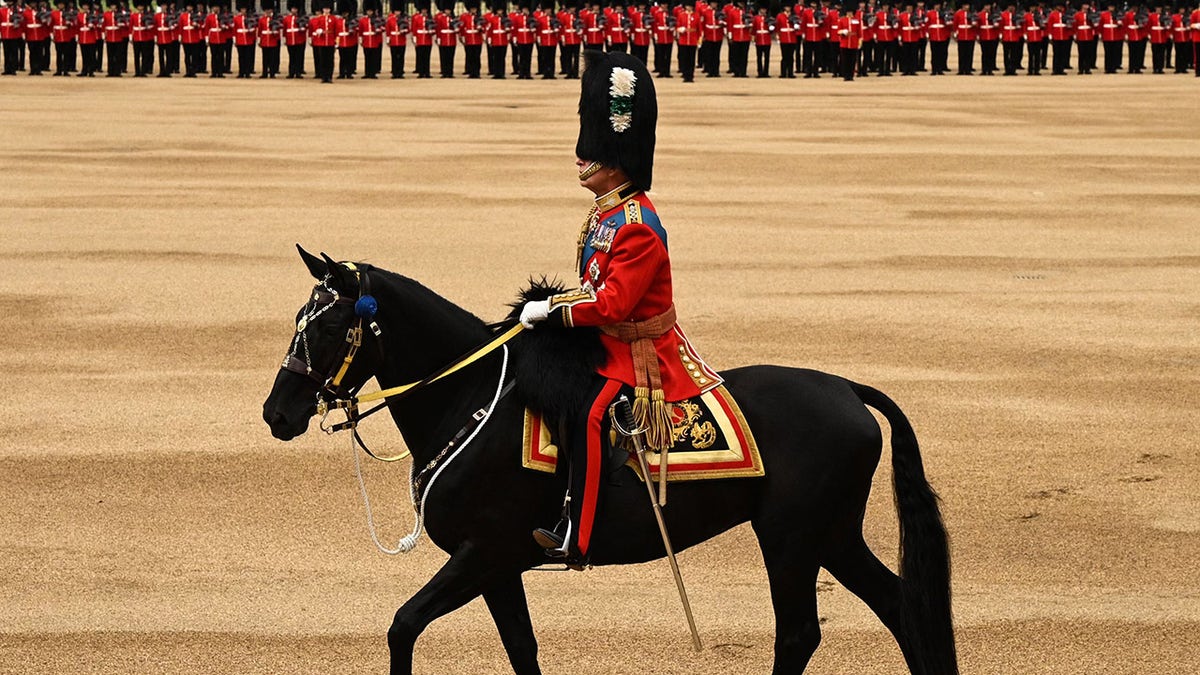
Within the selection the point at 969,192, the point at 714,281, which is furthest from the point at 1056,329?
the point at 969,192

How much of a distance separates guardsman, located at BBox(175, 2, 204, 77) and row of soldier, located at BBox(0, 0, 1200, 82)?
21mm

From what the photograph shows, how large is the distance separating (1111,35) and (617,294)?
30.4 m

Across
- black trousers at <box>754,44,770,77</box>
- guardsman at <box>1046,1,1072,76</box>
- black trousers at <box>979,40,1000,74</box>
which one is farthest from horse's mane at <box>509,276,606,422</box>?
black trousers at <box>979,40,1000,74</box>

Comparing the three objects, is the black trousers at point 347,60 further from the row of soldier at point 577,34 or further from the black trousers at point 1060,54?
the black trousers at point 1060,54

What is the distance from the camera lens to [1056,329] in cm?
1105

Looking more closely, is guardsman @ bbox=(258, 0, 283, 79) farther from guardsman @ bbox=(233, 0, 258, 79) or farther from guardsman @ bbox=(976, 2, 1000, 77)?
guardsman @ bbox=(976, 2, 1000, 77)

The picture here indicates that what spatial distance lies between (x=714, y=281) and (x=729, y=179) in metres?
5.64

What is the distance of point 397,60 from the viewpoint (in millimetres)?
31812

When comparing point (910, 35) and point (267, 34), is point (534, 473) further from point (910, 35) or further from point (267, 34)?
point (910, 35)

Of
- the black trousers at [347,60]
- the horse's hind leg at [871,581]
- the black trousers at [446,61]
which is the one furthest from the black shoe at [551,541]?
the black trousers at [446,61]

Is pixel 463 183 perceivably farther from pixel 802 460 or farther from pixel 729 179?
pixel 802 460

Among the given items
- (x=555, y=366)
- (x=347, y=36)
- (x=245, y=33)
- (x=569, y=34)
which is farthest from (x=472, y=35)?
(x=555, y=366)

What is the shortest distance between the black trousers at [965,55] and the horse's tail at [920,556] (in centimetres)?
2857

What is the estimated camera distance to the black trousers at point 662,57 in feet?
104
